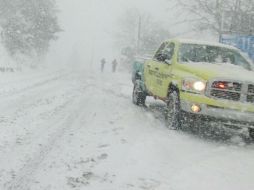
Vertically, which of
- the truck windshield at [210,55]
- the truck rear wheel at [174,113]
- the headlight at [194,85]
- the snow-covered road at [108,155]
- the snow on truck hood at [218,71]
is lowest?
the snow-covered road at [108,155]

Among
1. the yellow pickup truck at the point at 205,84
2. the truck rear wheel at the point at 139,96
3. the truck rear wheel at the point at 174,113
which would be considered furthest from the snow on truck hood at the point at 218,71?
the truck rear wheel at the point at 139,96

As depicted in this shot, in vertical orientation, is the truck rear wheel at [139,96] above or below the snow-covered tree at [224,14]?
below

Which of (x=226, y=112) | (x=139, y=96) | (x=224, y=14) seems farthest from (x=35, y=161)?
(x=224, y=14)

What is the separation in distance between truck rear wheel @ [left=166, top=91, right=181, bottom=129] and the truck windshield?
3.42ft

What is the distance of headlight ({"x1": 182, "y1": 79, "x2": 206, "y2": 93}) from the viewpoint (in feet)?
30.7

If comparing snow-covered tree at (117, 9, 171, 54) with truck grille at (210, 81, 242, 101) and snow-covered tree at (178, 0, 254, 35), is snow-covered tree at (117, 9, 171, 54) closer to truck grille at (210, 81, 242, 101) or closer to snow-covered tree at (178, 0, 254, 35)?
snow-covered tree at (178, 0, 254, 35)

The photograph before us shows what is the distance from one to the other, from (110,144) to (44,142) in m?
1.02

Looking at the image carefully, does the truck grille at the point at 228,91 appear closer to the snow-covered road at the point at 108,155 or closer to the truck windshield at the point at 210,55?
the snow-covered road at the point at 108,155

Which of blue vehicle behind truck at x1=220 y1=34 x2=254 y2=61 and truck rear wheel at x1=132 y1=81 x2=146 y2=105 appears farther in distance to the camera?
blue vehicle behind truck at x1=220 y1=34 x2=254 y2=61

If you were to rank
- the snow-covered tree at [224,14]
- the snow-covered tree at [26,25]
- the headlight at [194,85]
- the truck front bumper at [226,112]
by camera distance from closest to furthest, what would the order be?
the truck front bumper at [226,112] → the headlight at [194,85] → the snow-covered tree at [224,14] → the snow-covered tree at [26,25]

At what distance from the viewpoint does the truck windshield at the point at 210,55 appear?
433 inches

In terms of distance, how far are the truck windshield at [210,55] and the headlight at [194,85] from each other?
1.22 meters

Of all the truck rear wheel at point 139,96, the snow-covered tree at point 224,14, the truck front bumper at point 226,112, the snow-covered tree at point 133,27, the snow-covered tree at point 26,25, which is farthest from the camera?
the snow-covered tree at point 133,27

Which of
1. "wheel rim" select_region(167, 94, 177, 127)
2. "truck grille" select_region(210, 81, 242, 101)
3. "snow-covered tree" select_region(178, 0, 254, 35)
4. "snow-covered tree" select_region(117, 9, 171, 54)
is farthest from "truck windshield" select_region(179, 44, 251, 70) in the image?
"snow-covered tree" select_region(117, 9, 171, 54)
